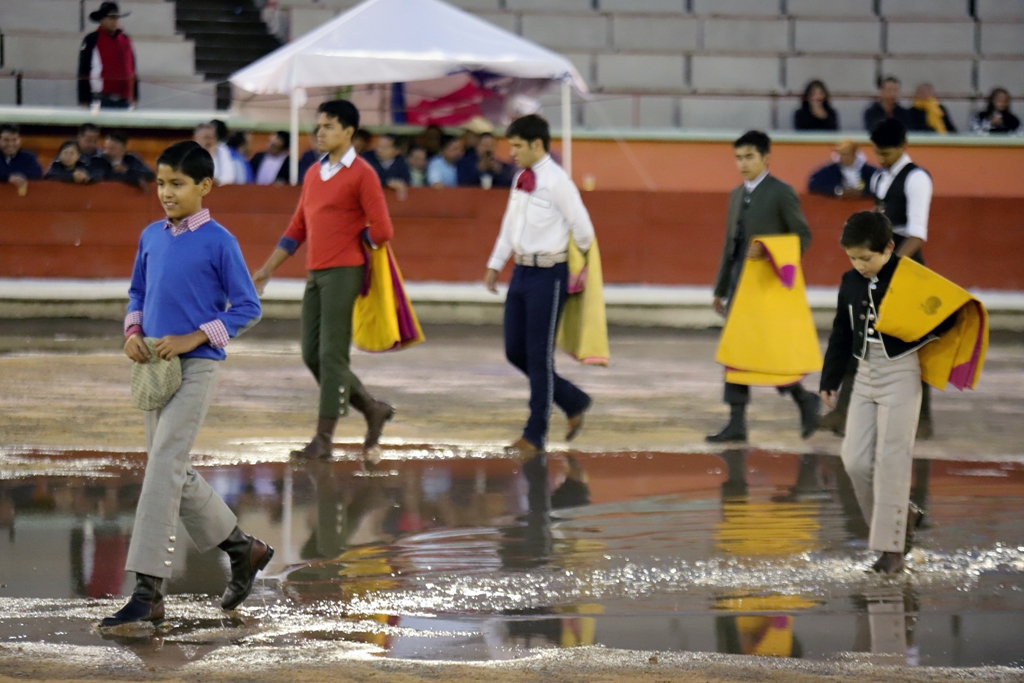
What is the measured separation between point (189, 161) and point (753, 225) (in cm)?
410

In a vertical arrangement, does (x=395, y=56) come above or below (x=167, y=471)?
above

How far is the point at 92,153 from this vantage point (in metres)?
15.3

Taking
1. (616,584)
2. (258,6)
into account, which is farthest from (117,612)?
(258,6)

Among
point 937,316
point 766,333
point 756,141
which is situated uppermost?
point 756,141

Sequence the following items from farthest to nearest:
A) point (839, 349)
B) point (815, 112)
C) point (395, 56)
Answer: point (815, 112) → point (395, 56) → point (839, 349)

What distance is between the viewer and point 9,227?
14781 mm

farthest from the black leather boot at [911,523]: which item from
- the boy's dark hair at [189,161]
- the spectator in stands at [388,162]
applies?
the spectator in stands at [388,162]

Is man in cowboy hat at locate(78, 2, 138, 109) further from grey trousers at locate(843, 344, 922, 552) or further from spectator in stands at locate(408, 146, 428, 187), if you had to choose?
grey trousers at locate(843, 344, 922, 552)

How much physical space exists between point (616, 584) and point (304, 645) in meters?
1.26

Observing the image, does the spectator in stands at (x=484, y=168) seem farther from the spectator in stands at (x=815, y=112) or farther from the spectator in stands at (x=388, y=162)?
the spectator in stands at (x=815, y=112)

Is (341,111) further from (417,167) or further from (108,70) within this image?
(108,70)

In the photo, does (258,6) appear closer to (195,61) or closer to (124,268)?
(195,61)

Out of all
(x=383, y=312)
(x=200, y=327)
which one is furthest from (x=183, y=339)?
(x=383, y=312)

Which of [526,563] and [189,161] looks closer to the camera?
[189,161]
